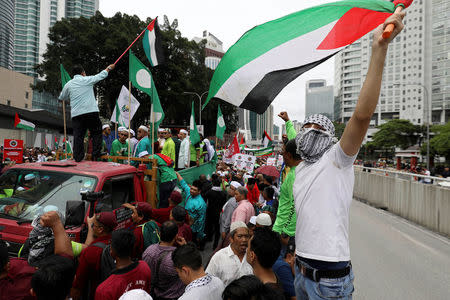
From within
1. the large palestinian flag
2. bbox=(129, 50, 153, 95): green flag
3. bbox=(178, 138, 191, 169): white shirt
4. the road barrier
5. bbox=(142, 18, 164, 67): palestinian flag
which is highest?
bbox=(142, 18, 164, 67): palestinian flag

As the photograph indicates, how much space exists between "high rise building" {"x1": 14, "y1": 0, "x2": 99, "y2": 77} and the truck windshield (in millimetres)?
128626

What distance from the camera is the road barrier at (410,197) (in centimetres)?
927

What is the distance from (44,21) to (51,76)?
373 feet

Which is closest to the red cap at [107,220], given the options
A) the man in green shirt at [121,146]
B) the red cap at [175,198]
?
the red cap at [175,198]

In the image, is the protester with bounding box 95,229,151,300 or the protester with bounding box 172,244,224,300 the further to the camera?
the protester with bounding box 95,229,151,300

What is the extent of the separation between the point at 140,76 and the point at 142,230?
442 cm

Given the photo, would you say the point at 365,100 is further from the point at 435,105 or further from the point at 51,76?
the point at 435,105

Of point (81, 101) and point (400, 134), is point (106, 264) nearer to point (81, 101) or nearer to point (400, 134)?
point (81, 101)

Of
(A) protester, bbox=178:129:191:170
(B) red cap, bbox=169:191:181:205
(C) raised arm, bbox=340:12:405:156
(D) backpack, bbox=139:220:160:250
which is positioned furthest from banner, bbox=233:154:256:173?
(C) raised arm, bbox=340:12:405:156

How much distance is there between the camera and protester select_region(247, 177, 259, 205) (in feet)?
27.3

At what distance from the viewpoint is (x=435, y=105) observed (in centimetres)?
9950

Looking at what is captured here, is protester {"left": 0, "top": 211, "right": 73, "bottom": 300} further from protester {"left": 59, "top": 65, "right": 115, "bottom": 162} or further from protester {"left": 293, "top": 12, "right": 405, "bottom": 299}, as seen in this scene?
protester {"left": 59, "top": 65, "right": 115, "bottom": 162}

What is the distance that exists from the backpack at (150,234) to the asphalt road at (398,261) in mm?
3140

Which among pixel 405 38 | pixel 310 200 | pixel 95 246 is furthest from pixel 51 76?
pixel 405 38
